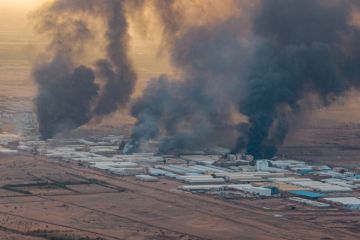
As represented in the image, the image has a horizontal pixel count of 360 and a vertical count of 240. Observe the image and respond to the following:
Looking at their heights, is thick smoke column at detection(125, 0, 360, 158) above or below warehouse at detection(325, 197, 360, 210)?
above

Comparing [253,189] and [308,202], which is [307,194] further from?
[253,189]

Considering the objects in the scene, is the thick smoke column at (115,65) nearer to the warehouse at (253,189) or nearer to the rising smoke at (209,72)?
the rising smoke at (209,72)

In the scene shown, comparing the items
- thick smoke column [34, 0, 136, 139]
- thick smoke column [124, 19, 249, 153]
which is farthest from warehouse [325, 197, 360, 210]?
thick smoke column [34, 0, 136, 139]

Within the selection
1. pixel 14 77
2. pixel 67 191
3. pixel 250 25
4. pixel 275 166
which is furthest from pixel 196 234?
pixel 14 77

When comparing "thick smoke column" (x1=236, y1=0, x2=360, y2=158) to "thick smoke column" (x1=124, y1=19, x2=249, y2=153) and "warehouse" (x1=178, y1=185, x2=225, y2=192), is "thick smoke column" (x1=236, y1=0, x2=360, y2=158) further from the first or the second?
"warehouse" (x1=178, y1=185, x2=225, y2=192)

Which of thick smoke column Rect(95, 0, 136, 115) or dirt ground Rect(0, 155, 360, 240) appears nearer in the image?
dirt ground Rect(0, 155, 360, 240)
